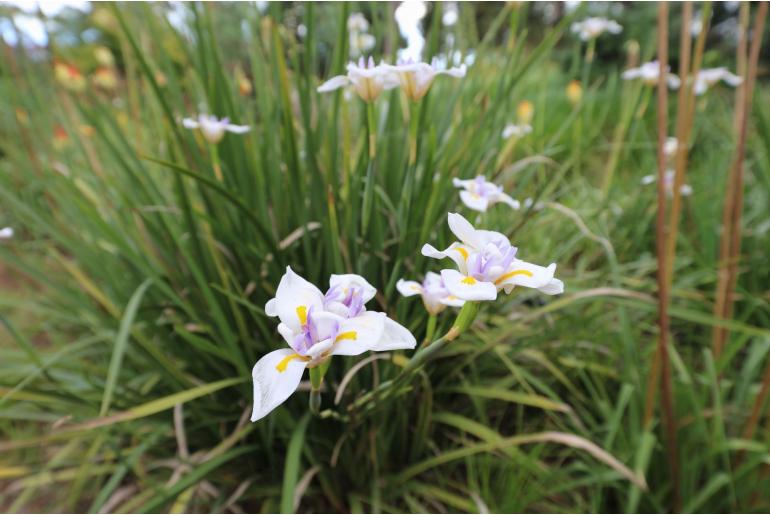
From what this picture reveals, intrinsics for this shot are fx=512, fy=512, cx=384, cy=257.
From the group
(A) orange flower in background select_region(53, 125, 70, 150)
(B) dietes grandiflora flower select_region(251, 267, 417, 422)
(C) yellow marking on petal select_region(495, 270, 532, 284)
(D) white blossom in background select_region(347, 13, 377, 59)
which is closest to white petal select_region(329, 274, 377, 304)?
(B) dietes grandiflora flower select_region(251, 267, 417, 422)

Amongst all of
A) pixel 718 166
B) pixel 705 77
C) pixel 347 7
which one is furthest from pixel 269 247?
pixel 718 166

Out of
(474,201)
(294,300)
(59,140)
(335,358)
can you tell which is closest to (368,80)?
(474,201)

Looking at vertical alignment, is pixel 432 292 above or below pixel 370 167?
below

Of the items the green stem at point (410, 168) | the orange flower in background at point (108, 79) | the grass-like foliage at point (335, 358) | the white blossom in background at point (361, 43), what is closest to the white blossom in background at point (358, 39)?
the white blossom in background at point (361, 43)

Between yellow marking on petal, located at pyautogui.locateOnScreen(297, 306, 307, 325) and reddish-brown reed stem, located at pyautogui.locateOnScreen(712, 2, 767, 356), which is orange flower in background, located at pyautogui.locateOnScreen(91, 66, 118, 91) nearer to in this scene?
yellow marking on petal, located at pyautogui.locateOnScreen(297, 306, 307, 325)

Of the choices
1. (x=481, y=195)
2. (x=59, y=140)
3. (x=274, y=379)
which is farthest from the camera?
(x=59, y=140)

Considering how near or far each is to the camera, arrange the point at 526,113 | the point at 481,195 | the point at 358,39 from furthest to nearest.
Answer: the point at 526,113 < the point at 358,39 < the point at 481,195

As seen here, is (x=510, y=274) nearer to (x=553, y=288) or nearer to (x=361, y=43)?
(x=553, y=288)

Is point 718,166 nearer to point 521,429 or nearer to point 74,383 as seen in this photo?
point 521,429
